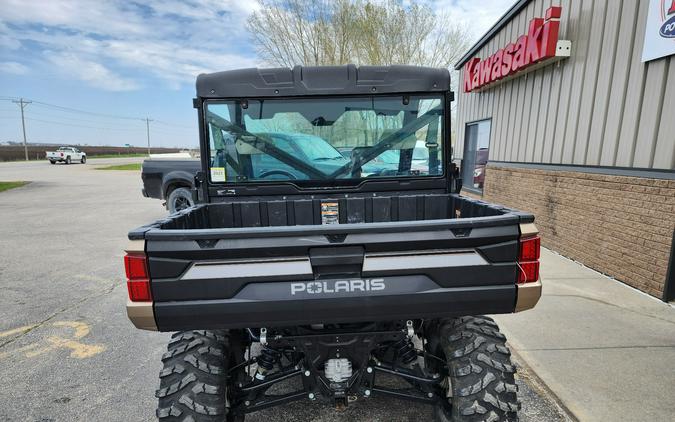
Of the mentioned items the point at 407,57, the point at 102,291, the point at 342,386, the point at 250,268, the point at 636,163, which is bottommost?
the point at 102,291

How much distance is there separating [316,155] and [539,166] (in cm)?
541

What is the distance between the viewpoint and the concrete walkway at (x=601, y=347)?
106 inches

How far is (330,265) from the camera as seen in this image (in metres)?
1.82

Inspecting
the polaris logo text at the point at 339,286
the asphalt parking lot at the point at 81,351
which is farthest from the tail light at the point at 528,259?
the asphalt parking lot at the point at 81,351

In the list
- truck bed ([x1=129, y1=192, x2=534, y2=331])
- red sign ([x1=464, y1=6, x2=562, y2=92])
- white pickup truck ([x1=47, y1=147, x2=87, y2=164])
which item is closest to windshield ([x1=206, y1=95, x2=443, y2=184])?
truck bed ([x1=129, y1=192, x2=534, y2=331])

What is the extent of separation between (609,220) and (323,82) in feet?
15.2

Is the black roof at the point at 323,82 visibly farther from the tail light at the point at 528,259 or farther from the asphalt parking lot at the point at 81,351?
the asphalt parking lot at the point at 81,351

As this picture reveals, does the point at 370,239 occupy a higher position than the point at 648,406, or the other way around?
the point at 370,239

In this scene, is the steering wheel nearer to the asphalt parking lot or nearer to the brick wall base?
the asphalt parking lot

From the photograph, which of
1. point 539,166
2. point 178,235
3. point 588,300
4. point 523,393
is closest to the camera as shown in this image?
point 178,235

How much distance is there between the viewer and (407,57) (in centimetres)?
2153

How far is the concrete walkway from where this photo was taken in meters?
2.69

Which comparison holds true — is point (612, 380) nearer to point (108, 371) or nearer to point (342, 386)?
point (342, 386)

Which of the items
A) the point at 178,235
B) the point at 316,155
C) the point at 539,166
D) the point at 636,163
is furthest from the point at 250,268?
the point at 539,166
